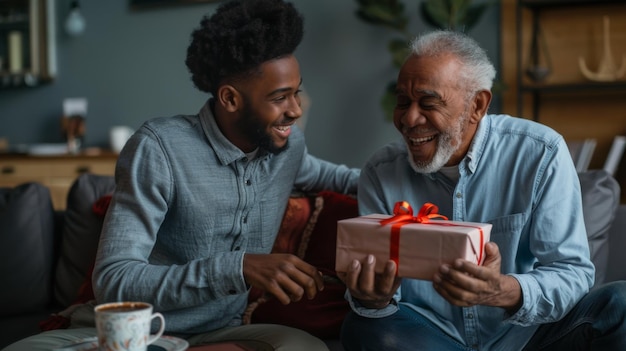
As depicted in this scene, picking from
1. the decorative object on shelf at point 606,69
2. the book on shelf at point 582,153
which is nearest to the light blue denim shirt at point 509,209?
the book on shelf at point 582,153

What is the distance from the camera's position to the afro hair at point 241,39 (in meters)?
1.65

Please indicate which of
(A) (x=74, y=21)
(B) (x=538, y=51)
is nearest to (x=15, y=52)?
(A) (x=74, y=21)

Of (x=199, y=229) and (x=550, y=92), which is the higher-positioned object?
(x=550, y=92)

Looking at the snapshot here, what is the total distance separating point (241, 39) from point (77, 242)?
0.93m

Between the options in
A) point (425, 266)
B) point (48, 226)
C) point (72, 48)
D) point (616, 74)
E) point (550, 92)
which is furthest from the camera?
point (72, 48)

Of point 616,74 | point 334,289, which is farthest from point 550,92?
point 334,289

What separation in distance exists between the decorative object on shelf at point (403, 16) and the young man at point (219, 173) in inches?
86.1

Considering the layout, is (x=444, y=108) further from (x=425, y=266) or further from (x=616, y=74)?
(x=616, y=74)

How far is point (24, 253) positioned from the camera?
2201 mm

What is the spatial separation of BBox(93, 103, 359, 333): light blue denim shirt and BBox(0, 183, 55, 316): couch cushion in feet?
2.39

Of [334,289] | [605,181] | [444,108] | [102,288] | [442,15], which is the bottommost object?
[334,289]

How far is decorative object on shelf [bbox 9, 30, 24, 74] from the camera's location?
4.95m

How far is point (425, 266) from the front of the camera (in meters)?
1.34

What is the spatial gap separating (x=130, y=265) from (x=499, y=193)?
81cm
